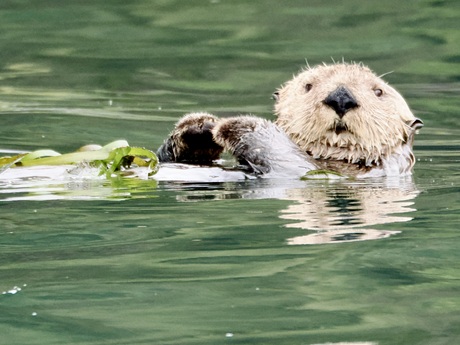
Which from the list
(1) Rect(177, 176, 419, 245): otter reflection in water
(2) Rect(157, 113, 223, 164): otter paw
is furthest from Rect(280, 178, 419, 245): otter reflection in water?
(2) Rect(157, 113, 223, 164): otter paw

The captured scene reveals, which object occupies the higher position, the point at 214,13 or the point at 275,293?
the point at 214,13

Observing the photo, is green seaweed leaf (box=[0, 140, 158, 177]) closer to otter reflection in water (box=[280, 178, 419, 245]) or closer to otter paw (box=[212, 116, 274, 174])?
otter paw (box=[212, 116, 274, 174])

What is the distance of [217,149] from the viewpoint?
6.80m

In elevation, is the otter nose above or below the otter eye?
below

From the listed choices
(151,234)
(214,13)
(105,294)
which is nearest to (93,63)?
(214,13)

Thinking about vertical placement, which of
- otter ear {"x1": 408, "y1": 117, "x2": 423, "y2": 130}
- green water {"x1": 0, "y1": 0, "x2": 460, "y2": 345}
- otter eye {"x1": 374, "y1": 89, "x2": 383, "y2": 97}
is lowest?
green water {"x1": 0, "y1": 0, "x2": 460, "y2": 345}

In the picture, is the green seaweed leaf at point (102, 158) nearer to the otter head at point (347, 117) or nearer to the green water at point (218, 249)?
the green water at point (218, 249)

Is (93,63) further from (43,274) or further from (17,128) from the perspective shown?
(43,274)

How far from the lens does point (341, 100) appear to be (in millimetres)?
6129

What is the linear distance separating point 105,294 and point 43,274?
36 centimetres

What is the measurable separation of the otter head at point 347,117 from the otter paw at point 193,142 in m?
0.47

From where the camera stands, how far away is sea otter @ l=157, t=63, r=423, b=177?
6.13 meters

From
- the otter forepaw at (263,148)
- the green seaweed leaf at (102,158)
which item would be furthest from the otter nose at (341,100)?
the green seaweed leaf at (102,158)

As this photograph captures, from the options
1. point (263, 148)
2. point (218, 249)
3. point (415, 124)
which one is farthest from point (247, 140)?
point (218, 249)
